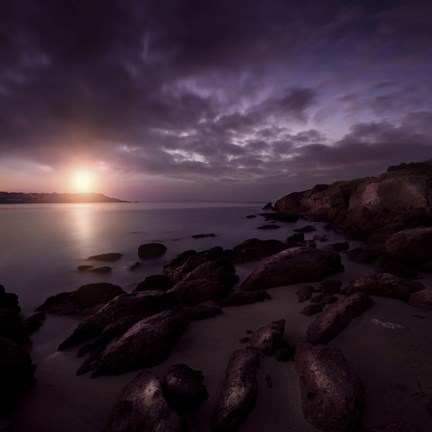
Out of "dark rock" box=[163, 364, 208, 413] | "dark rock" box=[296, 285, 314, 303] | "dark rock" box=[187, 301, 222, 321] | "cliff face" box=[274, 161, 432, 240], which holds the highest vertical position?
"cliff face" box=[274, 161, 432, 240]

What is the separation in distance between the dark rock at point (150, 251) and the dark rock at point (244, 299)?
36.4ft

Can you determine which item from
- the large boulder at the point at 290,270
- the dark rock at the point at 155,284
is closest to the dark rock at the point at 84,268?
the dark rock at the point at 155,284

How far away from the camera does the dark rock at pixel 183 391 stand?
12.9 ft

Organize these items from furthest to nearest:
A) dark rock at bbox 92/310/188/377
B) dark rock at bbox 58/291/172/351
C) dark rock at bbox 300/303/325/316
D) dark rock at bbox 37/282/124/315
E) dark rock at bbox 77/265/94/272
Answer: dark rock at bbox 77/265/94/272 → dark rock at bbox 37/282/124/315 → dark rock at bbox 58/291/172/351 → dark rock at bbox 300/303/325/316 → dark rock at bbox 92/310/188/377

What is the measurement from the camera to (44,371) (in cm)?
557

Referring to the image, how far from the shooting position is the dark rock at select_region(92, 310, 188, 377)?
5105 millimetres

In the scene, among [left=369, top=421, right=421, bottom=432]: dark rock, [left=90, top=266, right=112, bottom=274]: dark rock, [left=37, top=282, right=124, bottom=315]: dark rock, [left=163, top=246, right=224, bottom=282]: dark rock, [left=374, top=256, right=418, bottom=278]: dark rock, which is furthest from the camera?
[left=90, top=266, right=112, bottom=274]: dark rock

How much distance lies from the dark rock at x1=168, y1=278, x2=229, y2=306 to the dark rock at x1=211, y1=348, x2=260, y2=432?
3.75 metres

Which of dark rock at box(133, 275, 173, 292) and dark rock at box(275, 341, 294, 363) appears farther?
dark rock at box(133, 275, 173, 292)

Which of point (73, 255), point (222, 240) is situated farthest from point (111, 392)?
point (222, 240)

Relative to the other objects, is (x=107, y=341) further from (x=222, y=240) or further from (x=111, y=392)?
(x=222, y=240)

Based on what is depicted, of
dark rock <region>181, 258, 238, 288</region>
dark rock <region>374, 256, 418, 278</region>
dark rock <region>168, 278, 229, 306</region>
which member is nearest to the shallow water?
dark rock <region>168, 278, 229, 306</region>

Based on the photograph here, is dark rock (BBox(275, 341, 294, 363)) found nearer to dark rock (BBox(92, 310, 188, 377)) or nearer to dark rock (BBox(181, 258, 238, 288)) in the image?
dark rock (BBox(92, 310, 188, 377))

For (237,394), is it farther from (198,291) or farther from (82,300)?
(82,300)
